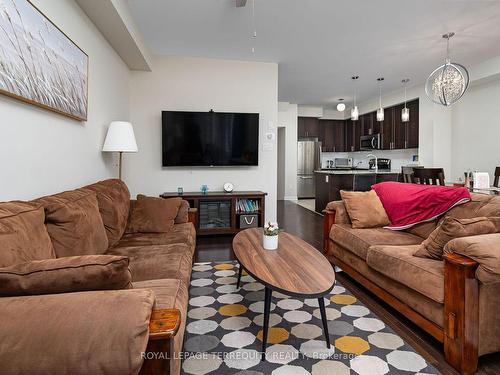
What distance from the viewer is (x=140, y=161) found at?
4465mm

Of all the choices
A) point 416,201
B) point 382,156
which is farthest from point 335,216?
point 382,156

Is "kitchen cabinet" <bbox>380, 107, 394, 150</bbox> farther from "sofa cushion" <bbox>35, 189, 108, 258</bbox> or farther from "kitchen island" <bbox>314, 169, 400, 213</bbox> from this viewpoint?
"sofa cushion" <bbox>35, 189, 108, 258</bbox>

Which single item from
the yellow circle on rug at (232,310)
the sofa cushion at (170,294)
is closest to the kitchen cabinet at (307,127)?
the yellow circle on rug at (232,310)

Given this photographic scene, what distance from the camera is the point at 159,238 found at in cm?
258

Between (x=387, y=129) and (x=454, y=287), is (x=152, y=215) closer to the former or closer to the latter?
(x=454, y=287)

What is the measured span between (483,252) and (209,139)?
363cm

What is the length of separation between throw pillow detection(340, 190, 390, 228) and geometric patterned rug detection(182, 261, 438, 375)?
2.44 ft

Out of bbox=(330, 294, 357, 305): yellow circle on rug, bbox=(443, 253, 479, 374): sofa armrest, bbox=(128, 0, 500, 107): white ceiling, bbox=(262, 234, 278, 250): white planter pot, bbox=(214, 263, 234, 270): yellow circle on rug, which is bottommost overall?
bbox=(330, 294, 357, 305): yellow circle on rug

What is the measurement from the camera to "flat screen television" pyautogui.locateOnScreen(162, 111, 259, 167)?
4395 mm

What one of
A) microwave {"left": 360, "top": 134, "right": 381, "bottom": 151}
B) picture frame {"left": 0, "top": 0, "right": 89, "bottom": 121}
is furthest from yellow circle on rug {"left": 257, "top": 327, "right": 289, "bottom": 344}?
microwave {"left": 360, "top": 134, "right": 381, "bottom": 151}

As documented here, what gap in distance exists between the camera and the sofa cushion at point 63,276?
0.90 meters

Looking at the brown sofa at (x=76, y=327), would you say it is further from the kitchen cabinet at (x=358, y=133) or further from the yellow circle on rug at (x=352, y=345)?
the kitchen cabinet at (x=358, y=133)

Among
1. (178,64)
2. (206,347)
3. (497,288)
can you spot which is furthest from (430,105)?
(206,347)

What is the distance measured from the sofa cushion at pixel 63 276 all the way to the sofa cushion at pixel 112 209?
149 cm
